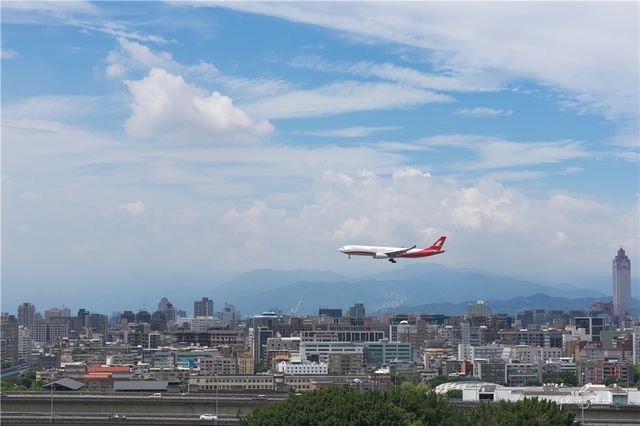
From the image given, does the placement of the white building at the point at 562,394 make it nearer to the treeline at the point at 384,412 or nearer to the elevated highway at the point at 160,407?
the elevated highway at the point at 160,407

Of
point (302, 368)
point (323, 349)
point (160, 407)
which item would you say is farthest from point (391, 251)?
point (323, 349)

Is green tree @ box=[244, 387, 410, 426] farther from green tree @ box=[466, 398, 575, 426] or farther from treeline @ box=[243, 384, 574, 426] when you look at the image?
green tree @ box=[466, 398, 575, 426]

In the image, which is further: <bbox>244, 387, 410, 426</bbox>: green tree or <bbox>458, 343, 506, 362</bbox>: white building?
<bbox>458, 343, 506, 362</bbox>: white building

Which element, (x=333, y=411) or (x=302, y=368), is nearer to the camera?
(x=333, y=411)

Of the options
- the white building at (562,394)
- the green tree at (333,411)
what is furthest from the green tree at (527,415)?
the white building at (562,394)

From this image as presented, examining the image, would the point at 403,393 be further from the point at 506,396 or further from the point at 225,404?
the point at 506,396

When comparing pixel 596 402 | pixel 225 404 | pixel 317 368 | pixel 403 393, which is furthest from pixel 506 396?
pixel 317 368

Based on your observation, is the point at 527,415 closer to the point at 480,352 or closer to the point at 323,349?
the point at 323,349

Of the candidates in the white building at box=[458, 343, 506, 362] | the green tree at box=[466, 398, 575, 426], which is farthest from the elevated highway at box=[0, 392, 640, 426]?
the white building at box=[458, 343, 506, 362]
